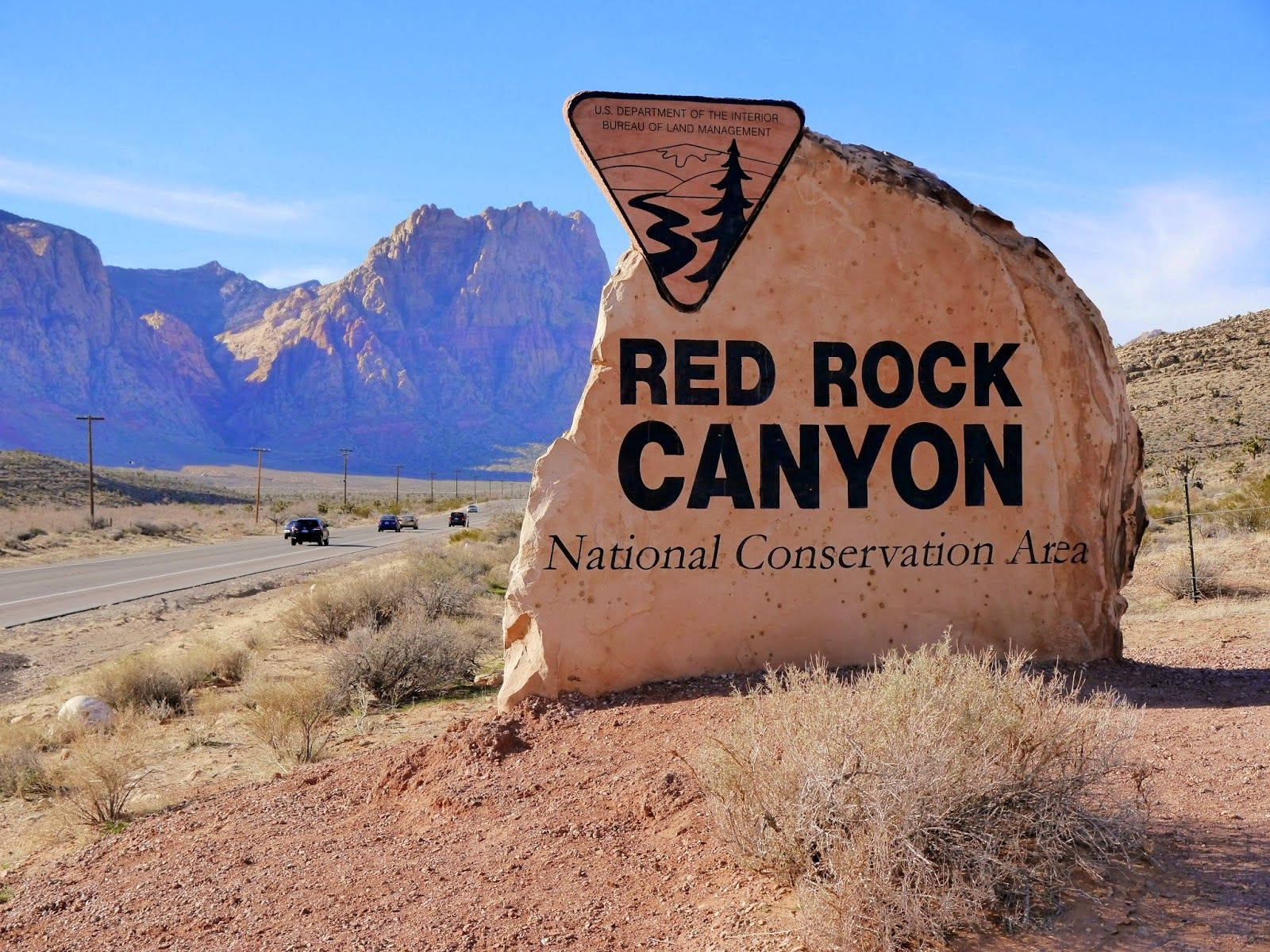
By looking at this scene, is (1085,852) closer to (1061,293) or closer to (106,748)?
(1061,293)

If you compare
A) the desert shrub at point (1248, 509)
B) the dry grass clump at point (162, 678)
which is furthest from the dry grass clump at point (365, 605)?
the desert shrub at point (1248, 509)

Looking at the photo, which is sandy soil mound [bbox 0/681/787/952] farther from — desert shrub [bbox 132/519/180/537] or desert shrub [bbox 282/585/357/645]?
desert shrub [bbox 132/519/180/537]

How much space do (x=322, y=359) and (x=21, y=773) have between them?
531ft

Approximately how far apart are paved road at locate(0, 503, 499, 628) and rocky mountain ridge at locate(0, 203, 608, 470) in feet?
333

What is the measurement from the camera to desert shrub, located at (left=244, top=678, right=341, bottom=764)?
28.4 ft

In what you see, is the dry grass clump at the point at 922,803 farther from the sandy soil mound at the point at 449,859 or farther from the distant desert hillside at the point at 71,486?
the distant desert hillside at the point at 71,486

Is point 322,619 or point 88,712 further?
point 322,619

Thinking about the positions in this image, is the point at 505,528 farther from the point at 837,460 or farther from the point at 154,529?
the point at 837,460

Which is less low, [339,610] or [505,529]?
[339,610]

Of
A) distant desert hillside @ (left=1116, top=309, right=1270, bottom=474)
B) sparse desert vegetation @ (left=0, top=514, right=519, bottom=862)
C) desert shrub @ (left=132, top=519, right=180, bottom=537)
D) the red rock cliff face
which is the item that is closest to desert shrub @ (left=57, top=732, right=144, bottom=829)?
sparse desert vegetation @ (left=0, top=514, right=519, bottom=862)

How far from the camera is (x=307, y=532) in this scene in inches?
1638

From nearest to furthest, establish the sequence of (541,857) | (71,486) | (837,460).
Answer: (541,857) < (837,460) < (71,486)

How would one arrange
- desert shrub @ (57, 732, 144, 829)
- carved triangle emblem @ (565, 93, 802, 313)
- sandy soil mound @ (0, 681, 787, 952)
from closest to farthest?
sandy soil mound @ (0, 681, 787, 952), desert shrub @ (57, 732, 144, 829), carved triangle emblem @ (565, 93, 802, 313)

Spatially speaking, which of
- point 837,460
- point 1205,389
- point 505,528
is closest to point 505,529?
point 505,528
